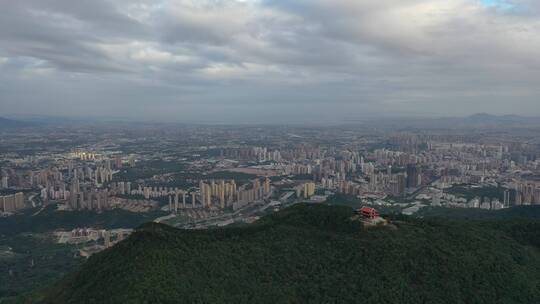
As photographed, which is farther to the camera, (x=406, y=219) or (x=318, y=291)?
(x=406, y=219)

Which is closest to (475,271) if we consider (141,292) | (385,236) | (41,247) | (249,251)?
(385,236)

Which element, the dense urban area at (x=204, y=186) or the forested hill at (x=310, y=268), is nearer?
the forested hill at (x=310, y=268)

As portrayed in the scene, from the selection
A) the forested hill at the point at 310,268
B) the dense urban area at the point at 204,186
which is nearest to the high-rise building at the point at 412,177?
the dense urban area at the point at 204,186

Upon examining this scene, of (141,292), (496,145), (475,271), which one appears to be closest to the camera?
(141,292)

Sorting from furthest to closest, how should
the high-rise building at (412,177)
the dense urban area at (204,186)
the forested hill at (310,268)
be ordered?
1. the high-rise building at (412,177)
2. the dense urban area at (204,186)
3. the forested hill at (310,268)

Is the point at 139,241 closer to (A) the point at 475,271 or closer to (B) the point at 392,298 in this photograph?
(B) the point at 392,298

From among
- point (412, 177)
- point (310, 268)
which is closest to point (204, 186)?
point (412, 177)

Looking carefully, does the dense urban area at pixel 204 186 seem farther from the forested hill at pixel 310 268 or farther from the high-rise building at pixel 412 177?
the forested hill at pixel 310 268
